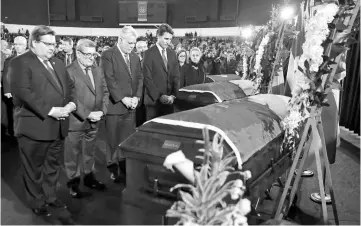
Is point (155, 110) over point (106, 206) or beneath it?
over

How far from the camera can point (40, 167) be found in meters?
2.80

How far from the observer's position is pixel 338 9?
7.03ft

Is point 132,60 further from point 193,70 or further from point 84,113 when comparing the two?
point 193,70

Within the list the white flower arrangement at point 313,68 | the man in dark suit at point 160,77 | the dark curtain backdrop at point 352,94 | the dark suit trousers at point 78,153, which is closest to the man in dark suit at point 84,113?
the dark suit trousers at point 78,153

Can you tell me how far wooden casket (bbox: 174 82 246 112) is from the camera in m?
3.97

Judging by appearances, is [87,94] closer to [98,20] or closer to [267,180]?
[267,180]

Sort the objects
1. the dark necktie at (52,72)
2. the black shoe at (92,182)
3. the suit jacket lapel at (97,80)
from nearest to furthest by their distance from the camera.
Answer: the dark necktie at (52,72)
the suit jacket lapel at (97,80)
the black shoe at (92,182)

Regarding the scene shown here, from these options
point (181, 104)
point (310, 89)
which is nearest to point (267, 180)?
point (310, 89)

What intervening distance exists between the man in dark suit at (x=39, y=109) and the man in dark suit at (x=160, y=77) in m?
1.27

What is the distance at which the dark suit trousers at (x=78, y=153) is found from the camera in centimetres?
313

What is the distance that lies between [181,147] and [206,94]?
215cm

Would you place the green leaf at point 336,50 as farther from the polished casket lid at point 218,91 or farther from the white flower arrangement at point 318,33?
the polished casket lid at point 218,91

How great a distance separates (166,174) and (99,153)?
2.95 metres

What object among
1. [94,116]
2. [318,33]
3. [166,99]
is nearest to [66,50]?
[166,99]
